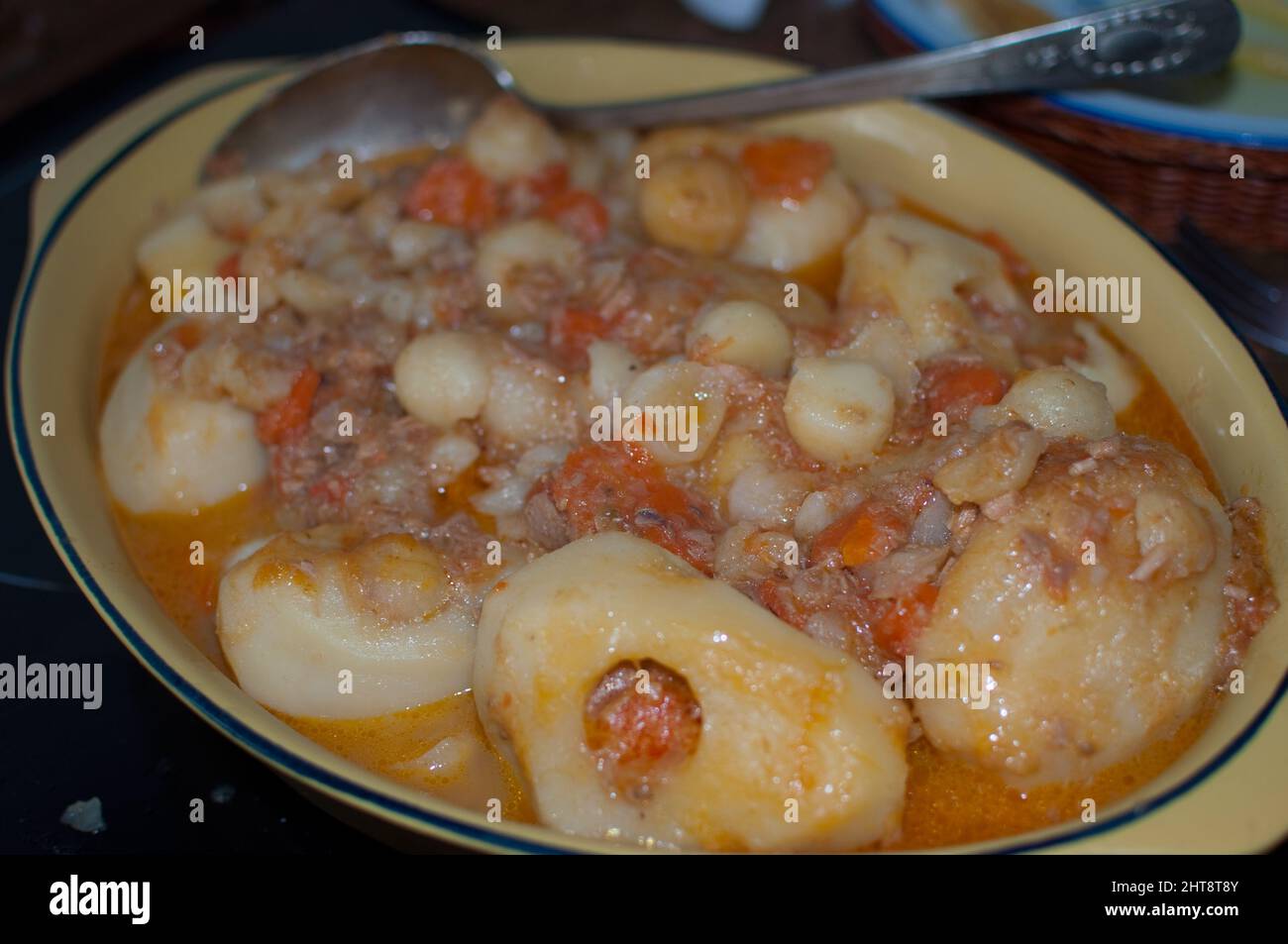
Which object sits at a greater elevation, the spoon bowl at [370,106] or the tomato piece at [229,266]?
the spoon bowl at [370,106]

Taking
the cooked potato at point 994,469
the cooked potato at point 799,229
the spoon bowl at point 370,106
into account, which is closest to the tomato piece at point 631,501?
the cooked potato at point 994,469

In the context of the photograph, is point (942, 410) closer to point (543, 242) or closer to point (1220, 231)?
point (543, 242)

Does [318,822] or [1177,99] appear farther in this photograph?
[1177,99]

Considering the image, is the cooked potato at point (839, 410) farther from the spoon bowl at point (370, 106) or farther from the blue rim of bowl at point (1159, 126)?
the spoon bowl at point (370, 106)

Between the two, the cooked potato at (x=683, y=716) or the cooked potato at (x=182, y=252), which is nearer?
the cooked potato at (x=683, y=716)

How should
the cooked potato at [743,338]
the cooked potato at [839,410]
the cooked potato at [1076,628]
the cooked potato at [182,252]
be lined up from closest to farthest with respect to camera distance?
the cooked potato at [1076,628] < the cooked potato at [839,410] < the cooked potato at [743,338] < the cooked potato at [182,252]

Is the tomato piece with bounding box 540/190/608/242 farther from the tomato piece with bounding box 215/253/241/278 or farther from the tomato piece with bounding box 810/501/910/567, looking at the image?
the tomato piece with bounding box 810/501/910/567

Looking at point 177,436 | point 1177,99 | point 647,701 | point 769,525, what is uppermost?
point 1177,99
